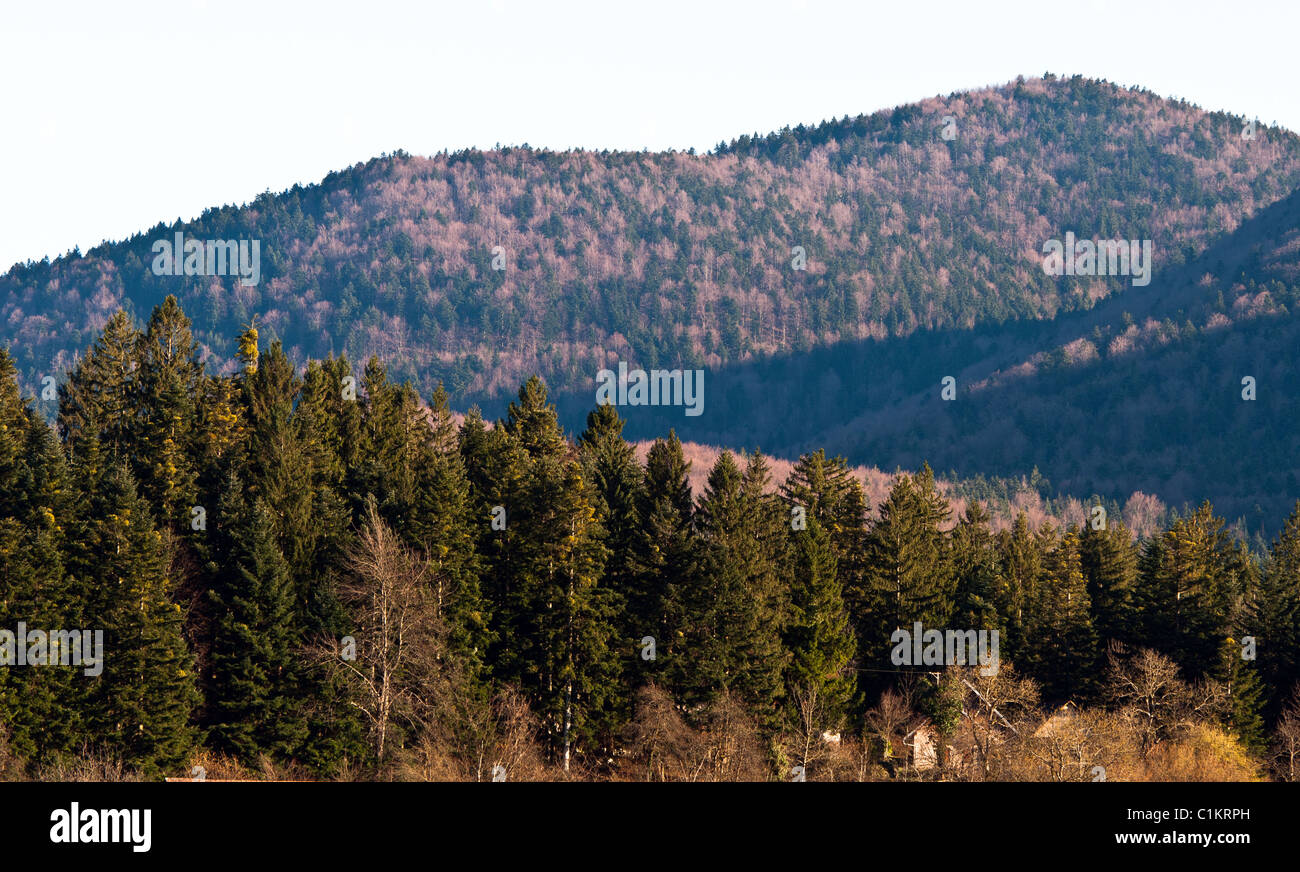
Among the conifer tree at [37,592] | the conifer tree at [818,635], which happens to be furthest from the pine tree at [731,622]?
the conifer tree at [37,592]

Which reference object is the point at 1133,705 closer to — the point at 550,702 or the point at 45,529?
the point at 550,702

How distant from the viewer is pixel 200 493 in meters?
72.1

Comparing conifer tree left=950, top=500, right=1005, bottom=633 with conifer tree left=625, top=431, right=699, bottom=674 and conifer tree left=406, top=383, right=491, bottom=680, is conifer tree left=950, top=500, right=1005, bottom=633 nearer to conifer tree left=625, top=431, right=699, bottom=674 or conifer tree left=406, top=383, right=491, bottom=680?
conifer tree left=625, top=431, right=699, bottom=674

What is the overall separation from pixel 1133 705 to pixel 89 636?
5073cm

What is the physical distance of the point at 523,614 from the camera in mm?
70312

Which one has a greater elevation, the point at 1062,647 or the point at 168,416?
the point at 168,416

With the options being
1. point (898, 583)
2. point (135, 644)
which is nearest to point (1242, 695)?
point (898, 583)

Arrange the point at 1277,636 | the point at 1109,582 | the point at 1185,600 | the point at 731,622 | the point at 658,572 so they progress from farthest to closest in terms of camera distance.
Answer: the point at 1109,582 < the point at 1185,600 < the point at 1277,636 < the point at 658,572 < the point at 731,622

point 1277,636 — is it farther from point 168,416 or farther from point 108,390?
point 108,390

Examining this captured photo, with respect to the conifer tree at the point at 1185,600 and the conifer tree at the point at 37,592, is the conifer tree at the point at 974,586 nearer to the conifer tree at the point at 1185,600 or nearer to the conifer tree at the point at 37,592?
the conifer tree at the point at 1185,600

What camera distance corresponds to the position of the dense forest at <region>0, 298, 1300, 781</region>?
61.7m

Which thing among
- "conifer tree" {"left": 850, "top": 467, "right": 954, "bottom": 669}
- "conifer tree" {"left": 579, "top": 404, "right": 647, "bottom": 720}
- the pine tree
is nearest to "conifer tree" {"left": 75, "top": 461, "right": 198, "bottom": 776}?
"conifer tree" {"left": 579, "top": 404, "right": 647, "bottom": 720}

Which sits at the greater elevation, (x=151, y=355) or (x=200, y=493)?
(x=151, y=355)
